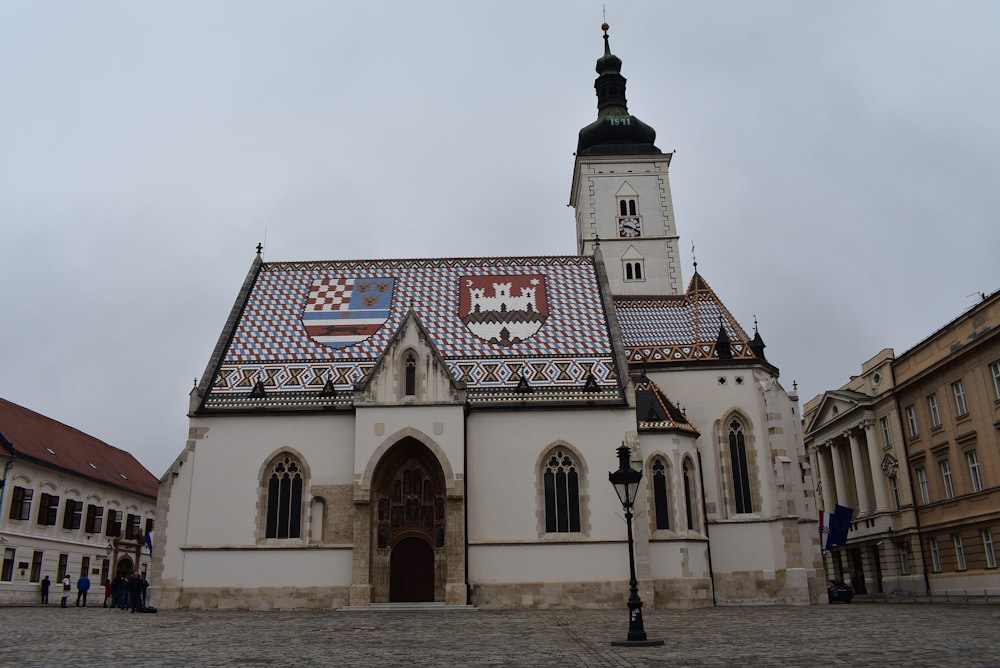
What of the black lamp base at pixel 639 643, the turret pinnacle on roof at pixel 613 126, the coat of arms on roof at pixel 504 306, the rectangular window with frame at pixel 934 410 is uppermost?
the turret pinnacle on roof at pixel 613 126

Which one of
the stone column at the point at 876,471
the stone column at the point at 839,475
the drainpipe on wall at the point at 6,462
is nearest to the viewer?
the drainpipe on wall at the point at 6,462

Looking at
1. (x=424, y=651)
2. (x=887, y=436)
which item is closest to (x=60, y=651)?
(x=424, y=651)

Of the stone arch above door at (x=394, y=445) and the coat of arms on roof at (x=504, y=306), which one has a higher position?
the coat of arms on roof at (x=504, y=306)

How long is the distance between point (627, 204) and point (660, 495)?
71.0 feet

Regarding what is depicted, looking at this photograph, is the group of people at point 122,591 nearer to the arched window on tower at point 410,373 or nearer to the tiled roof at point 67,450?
A: the tiled roof at point 67,450

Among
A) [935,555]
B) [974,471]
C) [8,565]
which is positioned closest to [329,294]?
[8,565]

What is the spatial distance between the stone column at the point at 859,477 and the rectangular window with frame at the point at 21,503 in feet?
136

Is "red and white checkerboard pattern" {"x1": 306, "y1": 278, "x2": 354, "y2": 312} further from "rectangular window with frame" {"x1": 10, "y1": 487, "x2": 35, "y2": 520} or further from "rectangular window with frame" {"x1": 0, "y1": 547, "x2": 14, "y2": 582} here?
"rectangular window with frame" {"x1": 0, "y1": 547, "x2": 14, "y2": 582}

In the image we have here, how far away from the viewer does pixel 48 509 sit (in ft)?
129

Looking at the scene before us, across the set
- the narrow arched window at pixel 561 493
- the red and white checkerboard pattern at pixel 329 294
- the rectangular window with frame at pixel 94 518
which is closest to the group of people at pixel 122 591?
the rectangular window with frame at pixel 94 518

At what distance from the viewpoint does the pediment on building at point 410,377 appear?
94.4ft

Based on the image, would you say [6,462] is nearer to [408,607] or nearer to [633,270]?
[408,607]

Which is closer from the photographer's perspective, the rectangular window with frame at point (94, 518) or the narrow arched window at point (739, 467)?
the narrow arched window at point (739, 467)

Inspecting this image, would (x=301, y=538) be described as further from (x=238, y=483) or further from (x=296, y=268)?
(x=296, y=268)
